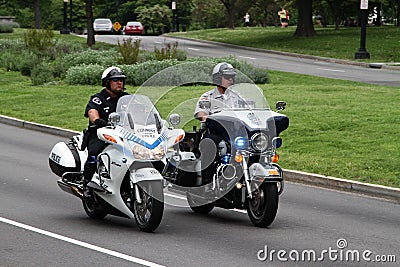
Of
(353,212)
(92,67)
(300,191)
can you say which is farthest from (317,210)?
(92,67)

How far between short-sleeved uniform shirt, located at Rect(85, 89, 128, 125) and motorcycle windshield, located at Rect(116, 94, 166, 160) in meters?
0.41

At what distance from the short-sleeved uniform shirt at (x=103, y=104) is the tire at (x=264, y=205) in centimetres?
204

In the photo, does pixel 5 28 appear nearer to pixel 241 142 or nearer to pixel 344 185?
pixel 344 185

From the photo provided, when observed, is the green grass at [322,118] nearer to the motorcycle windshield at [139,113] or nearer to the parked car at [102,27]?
the motorcycle windshield at [139,113]

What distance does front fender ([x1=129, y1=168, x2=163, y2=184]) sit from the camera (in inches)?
393

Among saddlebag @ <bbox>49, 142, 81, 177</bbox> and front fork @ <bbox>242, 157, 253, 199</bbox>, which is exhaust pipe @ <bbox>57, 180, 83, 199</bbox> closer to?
saddlebag @ <bbox>49, 142, 81, 177</bbox>

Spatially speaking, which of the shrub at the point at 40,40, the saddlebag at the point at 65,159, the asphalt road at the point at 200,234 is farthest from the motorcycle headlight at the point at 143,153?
the shrub at the point at 40,40

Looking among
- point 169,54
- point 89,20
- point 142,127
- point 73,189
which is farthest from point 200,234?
point 89,20

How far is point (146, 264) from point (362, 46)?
119 ft

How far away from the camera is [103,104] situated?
11.2m

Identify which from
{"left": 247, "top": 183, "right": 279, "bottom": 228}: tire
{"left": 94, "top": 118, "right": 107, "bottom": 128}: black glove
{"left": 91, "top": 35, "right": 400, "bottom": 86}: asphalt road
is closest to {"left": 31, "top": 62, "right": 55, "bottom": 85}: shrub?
{"left": 91, "top": 35, "right": 400, "bottom": 86}: asphalt road

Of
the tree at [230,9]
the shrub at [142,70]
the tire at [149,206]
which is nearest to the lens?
the tire at [149,206]

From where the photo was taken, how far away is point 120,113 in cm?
1073

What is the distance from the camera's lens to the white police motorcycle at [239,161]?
34.6 feet
